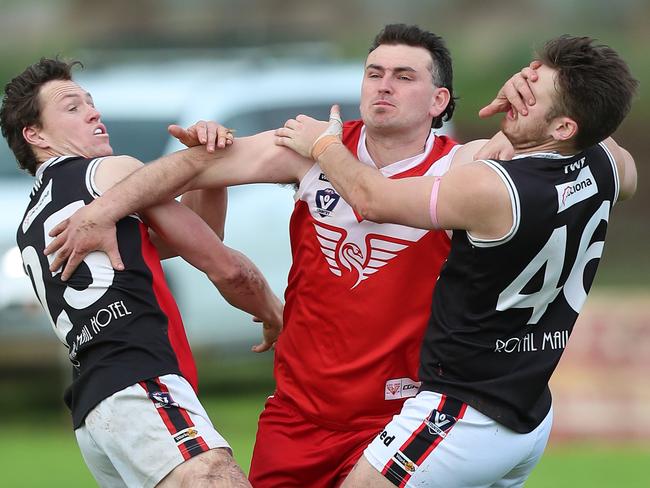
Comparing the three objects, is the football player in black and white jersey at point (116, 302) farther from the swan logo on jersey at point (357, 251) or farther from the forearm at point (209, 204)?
the swan logo on jersey at point (357, 251)

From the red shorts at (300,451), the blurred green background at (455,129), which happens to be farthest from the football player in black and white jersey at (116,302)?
the blurred green background at (455,129)

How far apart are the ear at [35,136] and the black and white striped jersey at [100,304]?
0.12 metres

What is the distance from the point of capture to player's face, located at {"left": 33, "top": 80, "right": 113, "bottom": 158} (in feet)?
17.2

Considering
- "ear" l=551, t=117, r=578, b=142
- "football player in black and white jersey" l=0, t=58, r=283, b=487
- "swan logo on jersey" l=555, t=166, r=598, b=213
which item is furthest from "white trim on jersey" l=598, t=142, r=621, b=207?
"football player in black and white jersey" l=0, t=58, r=283, b=487

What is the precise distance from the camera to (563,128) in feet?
15.3

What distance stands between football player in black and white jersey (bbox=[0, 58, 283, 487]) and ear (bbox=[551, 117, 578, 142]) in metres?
1.25

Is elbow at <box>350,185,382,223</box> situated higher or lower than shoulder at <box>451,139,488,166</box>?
lower

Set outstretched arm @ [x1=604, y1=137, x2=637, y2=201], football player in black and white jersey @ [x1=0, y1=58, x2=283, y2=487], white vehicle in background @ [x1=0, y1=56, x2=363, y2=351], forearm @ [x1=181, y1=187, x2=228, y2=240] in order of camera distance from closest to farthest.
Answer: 1. football player in black and white jersey @ [x1=0, y1=58, x2=283, y2=487]
2. outstretched arm @ [x1=604, y1=137, x2=637, y2=201]
3. forearm @ [x1=181, y1=187, x2=228, y2=240]
4. white vehicle in background @ [x1=0, y1=56, x2=363, y2=351]

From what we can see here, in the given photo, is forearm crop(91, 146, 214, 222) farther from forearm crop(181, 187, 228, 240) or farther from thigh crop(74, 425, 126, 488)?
thigh crop(74, 425, 126, 488)

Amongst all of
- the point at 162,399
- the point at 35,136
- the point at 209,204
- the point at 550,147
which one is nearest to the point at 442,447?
the point at 162,399

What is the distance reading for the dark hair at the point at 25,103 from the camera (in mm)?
5277

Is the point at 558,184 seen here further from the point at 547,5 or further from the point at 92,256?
the point at 547,5

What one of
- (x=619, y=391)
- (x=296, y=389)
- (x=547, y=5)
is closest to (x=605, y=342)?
(x=619, y=391)

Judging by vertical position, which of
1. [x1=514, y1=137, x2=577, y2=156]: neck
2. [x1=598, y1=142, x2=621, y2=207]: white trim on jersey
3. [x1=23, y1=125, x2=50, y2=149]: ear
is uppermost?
[x1=23, y1=125, x2=50, y2=149]: ear
